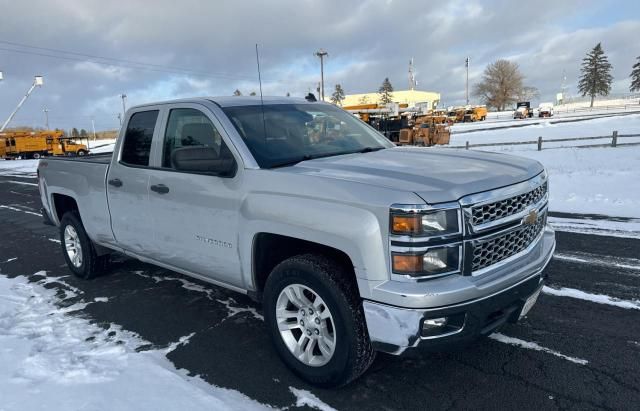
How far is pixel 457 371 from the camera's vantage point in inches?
129

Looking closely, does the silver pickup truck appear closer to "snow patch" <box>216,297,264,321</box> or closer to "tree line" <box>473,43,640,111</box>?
"snow patch" <box>216,297,264,321</box>

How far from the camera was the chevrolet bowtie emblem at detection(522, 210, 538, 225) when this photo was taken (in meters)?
3.03

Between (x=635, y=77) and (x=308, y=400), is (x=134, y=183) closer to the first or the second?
(x=308, y=400)

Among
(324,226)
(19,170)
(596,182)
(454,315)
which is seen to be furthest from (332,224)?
(19,170)

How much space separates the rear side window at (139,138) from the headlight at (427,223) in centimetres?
273

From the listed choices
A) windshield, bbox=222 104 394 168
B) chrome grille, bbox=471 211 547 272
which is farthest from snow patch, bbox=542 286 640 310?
windshield, bbox=222 104 394 168

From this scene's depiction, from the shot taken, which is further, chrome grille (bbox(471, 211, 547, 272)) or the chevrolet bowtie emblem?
the chevrolet bowtie emblem

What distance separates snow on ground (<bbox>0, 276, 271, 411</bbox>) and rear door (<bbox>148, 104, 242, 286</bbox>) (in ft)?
2.61

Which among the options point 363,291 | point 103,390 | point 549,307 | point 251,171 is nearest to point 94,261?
point 103,390

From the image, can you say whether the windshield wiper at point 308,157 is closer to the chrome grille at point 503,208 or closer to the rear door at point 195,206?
the rear door at point 195,206

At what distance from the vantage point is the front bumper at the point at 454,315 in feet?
8.34

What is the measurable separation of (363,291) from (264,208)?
921 millimetres

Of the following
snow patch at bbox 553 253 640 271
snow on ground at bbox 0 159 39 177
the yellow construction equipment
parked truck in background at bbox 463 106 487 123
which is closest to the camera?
snow patch at bbox 553 253 640 271

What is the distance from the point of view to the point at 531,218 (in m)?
3.09
